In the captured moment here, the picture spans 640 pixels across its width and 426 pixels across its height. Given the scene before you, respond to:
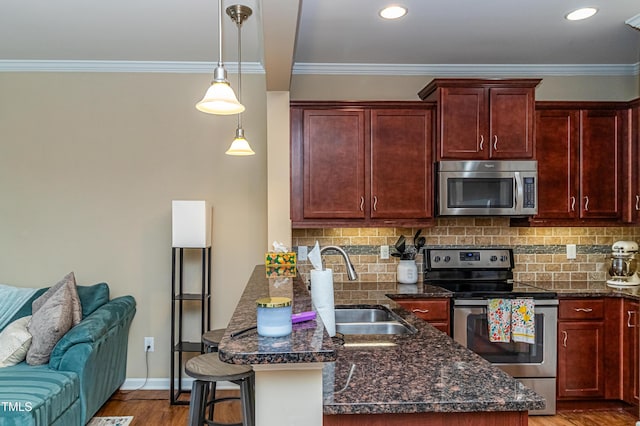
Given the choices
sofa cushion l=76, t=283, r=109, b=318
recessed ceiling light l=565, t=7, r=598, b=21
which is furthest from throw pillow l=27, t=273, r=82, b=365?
recessed ceiling light l=565, t=7, r=598, b=21

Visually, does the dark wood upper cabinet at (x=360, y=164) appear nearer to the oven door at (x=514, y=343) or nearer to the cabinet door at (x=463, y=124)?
the cabinet door at (x=463, y=124)

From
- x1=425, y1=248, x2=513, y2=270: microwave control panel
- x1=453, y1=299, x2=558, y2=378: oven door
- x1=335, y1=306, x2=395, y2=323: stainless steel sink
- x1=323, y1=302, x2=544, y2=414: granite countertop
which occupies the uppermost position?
x1=425, y1=248, x2=513, y2=270: microwave control panel

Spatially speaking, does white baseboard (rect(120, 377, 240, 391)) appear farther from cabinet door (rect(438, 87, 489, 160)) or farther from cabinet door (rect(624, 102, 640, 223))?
cabinet door (rect(624, 102, 640, 223))

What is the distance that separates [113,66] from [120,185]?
968 mm

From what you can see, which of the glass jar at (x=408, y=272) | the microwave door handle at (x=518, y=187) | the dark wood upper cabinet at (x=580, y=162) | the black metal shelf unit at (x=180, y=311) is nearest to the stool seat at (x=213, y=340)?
the black metal shelf unit at (x=180, y=311)

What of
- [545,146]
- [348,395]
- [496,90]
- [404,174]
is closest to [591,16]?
[496,90]

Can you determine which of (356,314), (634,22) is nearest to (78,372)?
(356,314)

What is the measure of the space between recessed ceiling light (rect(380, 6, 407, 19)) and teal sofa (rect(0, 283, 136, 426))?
2.70 m

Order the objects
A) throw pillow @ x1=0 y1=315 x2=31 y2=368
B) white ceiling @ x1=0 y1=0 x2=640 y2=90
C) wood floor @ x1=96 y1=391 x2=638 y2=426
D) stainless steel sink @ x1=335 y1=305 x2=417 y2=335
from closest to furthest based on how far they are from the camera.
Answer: stainless steel sink @ x1=335 y1=305 x2=417 y2=335 < white ceiling @ x1=0 y1=0 x2=640 y2=90 < throw pillow @ x1=0 y1=315 x2=31 y2=368 < wood floor @ x1=96 y1=391 x2=638 y2=426

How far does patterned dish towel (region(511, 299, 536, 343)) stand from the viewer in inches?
125

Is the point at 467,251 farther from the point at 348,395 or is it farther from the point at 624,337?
the point at 348,395

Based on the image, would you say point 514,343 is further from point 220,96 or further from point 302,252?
point 220,96

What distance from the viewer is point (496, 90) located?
3.45 meters

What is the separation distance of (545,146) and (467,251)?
1003 millimetres
